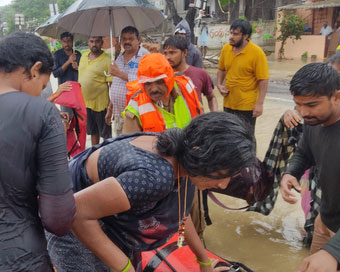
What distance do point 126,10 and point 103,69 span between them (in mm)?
910

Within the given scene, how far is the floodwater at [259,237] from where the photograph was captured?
273 cm

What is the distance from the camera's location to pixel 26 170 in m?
1.16

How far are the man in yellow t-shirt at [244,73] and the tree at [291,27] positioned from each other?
499 inches

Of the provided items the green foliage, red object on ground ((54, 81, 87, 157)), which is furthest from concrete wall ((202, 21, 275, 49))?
red object on ground ((54, 81, 87, 157))

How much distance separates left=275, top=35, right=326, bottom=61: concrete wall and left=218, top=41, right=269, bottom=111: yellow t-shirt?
41.3 ft

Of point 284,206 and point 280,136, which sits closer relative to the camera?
point 280,136

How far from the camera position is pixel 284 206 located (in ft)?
11.4

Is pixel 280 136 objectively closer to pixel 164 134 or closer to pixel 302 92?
pixel 302 92

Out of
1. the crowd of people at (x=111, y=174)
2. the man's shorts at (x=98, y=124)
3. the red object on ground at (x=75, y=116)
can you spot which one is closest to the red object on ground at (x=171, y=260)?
the crowd of people at (x=111, y=174)

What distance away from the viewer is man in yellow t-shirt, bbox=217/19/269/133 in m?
3.91

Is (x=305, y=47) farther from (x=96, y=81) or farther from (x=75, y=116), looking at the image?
(x=75, y=116)

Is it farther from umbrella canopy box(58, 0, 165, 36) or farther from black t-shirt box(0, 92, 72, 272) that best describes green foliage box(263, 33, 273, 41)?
black t-shirt box(0, 92, 72, 272)

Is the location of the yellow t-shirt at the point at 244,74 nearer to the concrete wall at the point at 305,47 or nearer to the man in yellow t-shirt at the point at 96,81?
the man in yellow t-shirt at the point at 96,81

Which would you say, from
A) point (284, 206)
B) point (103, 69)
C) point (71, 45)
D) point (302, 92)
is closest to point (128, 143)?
point (302, 92)
